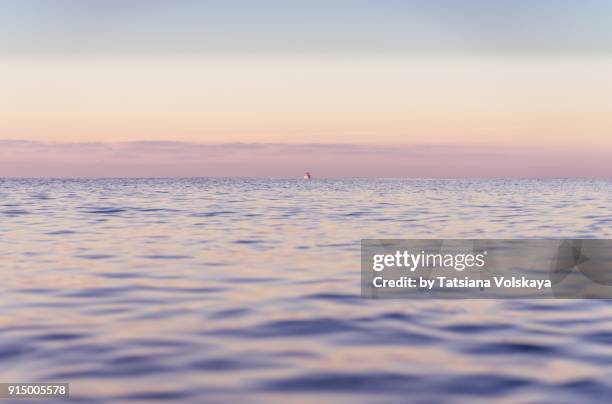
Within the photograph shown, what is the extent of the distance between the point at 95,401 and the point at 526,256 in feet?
42.9

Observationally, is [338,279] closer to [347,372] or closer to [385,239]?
[347,372]

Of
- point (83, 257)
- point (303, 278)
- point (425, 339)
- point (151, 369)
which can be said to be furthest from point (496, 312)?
point (83, 257)

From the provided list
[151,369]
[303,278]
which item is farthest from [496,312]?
[151,369]

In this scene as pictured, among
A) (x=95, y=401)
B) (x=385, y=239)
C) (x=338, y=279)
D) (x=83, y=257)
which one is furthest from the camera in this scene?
(x=385, y=239)

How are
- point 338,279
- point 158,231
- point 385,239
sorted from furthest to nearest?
point 158,231
point 385,239
point 338,279

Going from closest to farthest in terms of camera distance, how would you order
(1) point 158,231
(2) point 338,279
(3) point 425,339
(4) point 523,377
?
(4) point 523,377 → (3) point 425,339 → (2) point 338,279 → (1) point 158,231

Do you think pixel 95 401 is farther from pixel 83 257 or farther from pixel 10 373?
pixel 83 257

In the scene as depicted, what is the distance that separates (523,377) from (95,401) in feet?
14.3

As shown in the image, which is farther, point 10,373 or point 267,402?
point 10,373

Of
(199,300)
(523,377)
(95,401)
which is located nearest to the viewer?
(95,401)

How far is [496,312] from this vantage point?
416 inches

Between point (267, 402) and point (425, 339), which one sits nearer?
point (267, 402)

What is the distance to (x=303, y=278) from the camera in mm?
13766

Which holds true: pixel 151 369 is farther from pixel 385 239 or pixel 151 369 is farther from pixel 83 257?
Result: pixel 385 239
